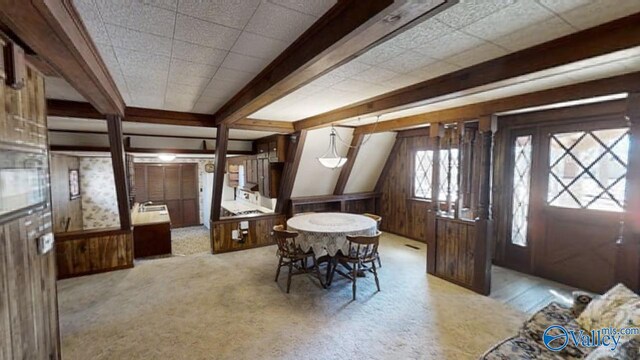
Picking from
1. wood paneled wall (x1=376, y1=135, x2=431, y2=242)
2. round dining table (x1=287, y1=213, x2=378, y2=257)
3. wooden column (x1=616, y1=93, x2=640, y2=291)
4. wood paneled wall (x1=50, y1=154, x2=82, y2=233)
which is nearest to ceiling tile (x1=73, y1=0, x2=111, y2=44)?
round dining table (x1=287, y1=213, x2=378, y2=257)

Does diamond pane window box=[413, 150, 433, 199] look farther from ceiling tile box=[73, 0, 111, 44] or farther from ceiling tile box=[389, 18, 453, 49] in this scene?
ceiling tile box=[73, 0, 111, 44]

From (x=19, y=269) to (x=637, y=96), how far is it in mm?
4605

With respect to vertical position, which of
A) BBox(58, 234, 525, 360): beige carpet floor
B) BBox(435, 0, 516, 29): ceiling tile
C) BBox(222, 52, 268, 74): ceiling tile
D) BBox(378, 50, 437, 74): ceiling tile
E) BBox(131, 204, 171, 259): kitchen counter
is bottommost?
BBox(58, 234, 525, 360): beige carpet floor

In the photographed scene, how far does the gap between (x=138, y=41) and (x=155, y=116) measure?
7.93ft

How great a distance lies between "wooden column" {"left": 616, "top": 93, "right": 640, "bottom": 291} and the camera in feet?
7.57

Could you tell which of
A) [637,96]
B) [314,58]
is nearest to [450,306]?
[637,96]

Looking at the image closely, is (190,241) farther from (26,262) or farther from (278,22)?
(278,22)

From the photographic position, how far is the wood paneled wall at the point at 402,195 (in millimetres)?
5859

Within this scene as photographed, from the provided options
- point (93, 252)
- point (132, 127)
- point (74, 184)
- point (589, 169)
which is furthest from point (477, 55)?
point (74, 184)

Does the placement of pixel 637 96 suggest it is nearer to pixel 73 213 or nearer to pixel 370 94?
pixel 370 94

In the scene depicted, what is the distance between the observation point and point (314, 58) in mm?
1670

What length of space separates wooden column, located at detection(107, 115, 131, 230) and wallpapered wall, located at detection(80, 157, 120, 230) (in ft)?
9.71

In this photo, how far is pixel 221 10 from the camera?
1.46 m

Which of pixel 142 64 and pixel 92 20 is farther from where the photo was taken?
pixel 142 64
